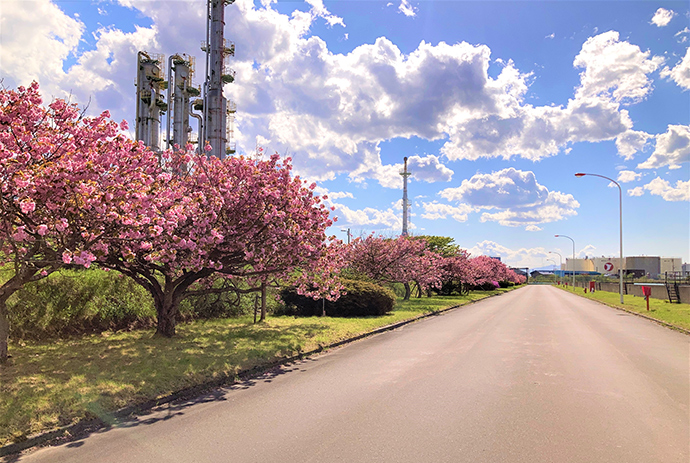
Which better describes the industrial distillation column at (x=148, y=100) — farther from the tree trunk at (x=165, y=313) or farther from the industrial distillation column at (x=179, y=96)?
the tree trunk at (x=165, y=313)

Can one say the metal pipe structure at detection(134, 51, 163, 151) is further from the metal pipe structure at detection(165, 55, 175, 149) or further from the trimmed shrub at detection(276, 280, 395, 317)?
the trimmed shrub at detection(276, 280, 395, 317)

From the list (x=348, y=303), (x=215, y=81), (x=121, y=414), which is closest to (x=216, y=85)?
(x=215, y=81)

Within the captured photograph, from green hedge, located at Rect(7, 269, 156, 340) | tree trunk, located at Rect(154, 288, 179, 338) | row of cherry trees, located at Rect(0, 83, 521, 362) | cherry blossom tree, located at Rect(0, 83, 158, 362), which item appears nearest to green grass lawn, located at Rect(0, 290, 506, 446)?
tree trunk, located at Rect(154, 288, 179, 338)

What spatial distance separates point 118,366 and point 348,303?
1193 centimetres

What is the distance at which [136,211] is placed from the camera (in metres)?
7.58

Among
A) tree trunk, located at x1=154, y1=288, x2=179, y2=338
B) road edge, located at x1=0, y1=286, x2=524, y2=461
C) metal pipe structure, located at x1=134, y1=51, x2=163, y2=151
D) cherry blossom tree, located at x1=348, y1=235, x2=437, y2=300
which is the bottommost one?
road edge, located at x1=0, y1=286, x2=524, y2=461

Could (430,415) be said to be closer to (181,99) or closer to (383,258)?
(383,258)

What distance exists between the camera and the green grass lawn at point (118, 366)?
5.68m

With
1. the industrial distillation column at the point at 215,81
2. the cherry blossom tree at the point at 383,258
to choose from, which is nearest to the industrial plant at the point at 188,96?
the industrial distillation column at the point at 215,81

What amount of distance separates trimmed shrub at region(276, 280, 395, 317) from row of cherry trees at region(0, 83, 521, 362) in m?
4.78

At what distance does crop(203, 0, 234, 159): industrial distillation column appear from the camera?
1629 inches

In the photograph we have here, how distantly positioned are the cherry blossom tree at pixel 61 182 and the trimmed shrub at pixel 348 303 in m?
12.1

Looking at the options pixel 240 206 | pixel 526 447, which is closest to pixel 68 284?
pixel 240 206

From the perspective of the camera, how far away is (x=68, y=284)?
38.2 ft
